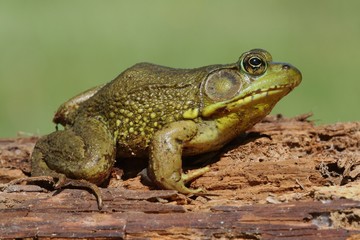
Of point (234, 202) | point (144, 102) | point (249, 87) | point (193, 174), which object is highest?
point (249, 87)

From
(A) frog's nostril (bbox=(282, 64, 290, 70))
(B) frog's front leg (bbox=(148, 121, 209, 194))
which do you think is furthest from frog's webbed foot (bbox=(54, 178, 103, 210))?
(A) frog's nostril (bbox=(282, 64, 290, 70))

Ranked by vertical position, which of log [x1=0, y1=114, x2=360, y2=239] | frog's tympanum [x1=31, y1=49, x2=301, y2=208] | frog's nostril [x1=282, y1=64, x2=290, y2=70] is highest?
frog's nostril [x1=282, y1=64, x2=290, y2=70]

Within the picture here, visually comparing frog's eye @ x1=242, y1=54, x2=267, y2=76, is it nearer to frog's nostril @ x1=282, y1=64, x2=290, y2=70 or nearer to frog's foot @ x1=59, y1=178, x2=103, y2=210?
frog's nostril @ x1=282, y1=64, x2=290, y2=70

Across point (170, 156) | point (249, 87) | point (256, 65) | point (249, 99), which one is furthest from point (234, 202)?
point (256, 65)

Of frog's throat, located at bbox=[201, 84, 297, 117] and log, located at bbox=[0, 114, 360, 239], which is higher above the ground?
frog's throat, located at bbox=[201, 84, 297, 117]

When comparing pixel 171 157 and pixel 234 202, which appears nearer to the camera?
pixel 234 202

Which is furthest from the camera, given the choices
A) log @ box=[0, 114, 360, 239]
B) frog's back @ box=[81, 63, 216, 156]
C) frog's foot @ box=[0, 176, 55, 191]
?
frog's back @ box=[81, 63, 216, 156]

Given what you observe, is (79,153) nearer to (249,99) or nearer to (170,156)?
(170,156)
